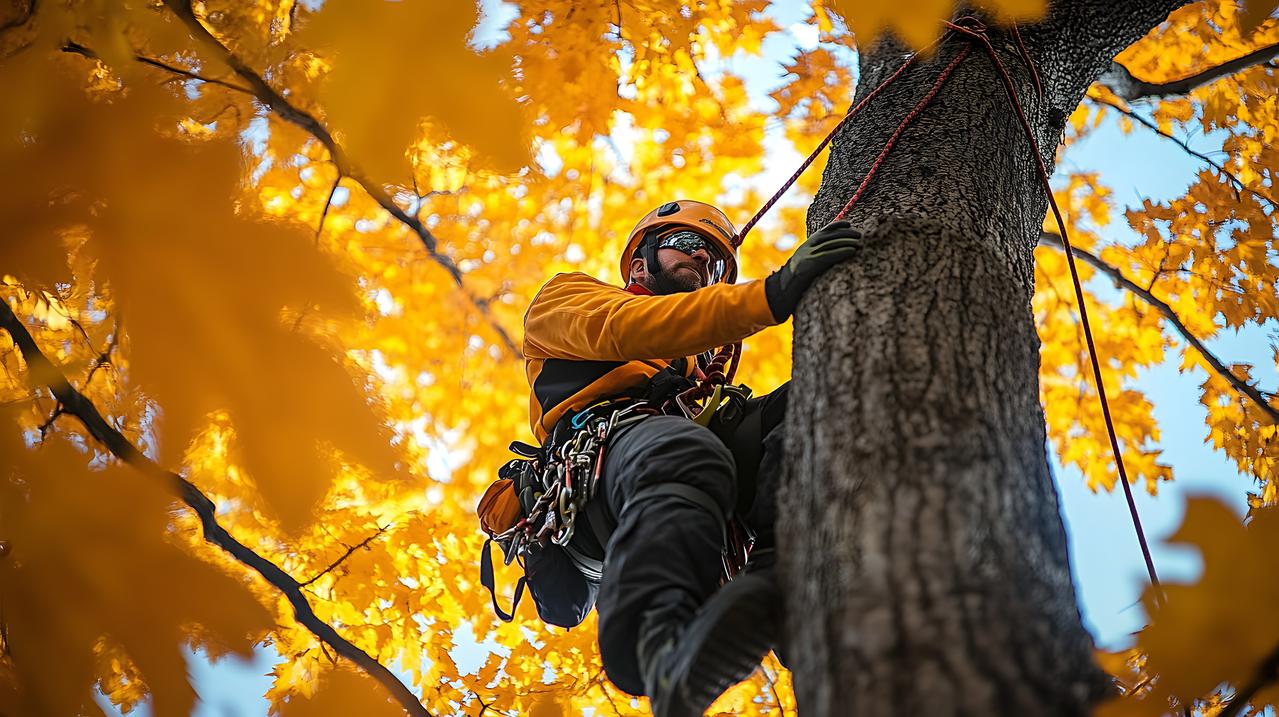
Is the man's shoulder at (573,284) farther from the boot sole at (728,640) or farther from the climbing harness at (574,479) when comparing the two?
the boot sole at (728,640)

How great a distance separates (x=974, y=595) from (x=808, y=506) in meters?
0.30

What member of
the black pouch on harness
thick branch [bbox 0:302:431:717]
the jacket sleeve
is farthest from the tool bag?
thick branch [bbox 0:302:431:717]

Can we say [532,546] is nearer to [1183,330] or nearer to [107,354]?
[107,354]

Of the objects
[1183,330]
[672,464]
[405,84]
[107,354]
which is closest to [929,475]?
[672,464]

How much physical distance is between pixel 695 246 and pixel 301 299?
1.38 m

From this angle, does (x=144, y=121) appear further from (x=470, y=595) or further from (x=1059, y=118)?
(x=1059, y=118)

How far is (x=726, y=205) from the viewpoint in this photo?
16.8 ft

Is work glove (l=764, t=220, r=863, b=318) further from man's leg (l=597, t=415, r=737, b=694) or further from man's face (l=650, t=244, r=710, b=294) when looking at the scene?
man's face (l=650, t=244, r=710, b=294)

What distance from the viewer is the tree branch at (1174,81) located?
3646 mm

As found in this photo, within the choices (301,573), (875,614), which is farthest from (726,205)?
(875,614)

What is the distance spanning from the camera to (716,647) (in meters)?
1.39

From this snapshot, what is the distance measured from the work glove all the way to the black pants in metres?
0.34

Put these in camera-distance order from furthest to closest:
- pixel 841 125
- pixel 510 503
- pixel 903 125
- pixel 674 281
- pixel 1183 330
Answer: pixel 1183 330 → pixel 674 281 → pixel 841 125 → pixel 510 503 → pixel 903 125

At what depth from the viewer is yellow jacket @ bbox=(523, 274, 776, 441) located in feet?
6.57
